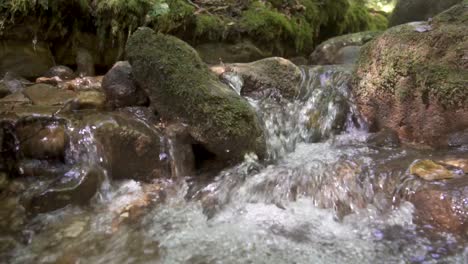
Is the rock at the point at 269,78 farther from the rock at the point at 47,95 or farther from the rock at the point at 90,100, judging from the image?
the rock at the point at 47,95

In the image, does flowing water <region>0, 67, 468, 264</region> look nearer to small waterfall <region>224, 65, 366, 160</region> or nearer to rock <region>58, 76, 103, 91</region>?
small waterfall <region>224, 65, 366, 160</region>

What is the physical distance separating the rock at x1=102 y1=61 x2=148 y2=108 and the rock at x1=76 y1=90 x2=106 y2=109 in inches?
2.9

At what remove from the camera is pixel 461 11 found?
4.51 metres

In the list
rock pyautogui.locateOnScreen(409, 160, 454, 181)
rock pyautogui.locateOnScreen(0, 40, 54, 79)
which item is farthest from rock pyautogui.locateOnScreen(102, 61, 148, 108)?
rock pyautogui.locateOnScreen(409, 160, 454, 181)

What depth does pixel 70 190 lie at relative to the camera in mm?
3334

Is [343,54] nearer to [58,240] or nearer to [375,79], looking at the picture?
[375,79]

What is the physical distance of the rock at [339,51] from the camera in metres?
6.54

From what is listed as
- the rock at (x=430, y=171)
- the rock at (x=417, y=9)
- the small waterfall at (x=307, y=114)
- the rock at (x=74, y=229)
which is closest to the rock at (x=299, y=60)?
A: the small waterfall at (x=307, y=114)

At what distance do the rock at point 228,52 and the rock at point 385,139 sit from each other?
2543 millimetres

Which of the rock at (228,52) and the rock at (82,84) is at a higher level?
the rock at (228,52)

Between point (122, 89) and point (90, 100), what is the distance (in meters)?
0.35

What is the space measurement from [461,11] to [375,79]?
1.24 m

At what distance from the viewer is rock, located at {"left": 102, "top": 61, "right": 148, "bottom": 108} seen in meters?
4.18

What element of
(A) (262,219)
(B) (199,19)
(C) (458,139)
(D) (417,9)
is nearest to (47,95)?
(B) (199,19)
